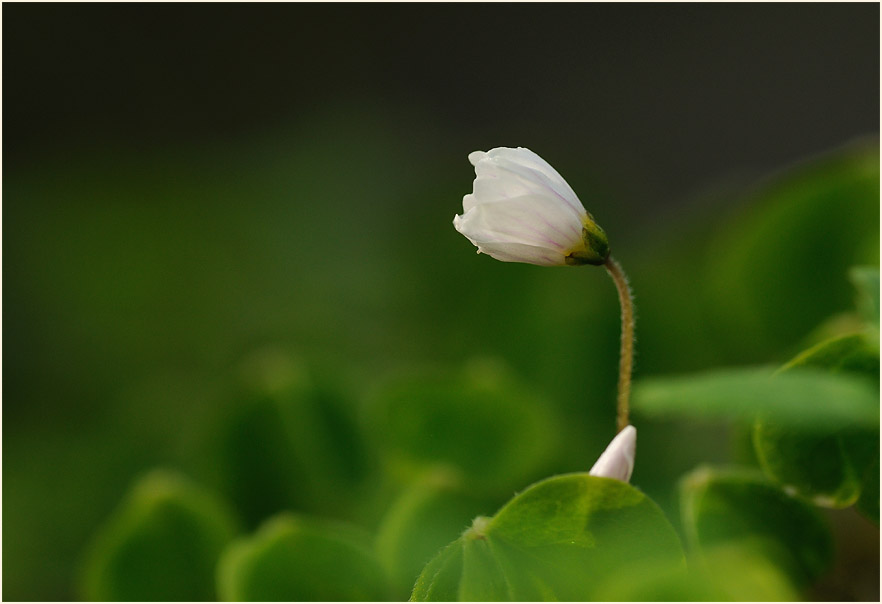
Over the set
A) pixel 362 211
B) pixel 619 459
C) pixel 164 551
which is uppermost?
pixel 619 459

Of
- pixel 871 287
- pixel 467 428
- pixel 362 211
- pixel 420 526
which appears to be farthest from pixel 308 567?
pixel 362 211

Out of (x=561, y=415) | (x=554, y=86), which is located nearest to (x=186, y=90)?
(x=554, y=86)

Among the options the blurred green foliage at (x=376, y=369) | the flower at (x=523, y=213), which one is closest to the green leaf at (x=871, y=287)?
the blurred green foliage at (x=376, y=369)

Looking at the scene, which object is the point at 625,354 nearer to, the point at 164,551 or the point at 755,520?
the point at 755,520

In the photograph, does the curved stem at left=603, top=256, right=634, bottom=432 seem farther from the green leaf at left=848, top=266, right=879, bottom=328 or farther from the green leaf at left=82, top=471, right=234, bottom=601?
the green leaf at left=82, top=471, right=234, bottom=601

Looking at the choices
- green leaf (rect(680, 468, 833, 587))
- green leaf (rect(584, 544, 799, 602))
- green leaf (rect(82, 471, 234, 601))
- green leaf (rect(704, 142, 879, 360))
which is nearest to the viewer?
green leaf (rect(584, 544, 799, 602))

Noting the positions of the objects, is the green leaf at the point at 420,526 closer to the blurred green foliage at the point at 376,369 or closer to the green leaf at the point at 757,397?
the blurred green foliage at the point at 376,369

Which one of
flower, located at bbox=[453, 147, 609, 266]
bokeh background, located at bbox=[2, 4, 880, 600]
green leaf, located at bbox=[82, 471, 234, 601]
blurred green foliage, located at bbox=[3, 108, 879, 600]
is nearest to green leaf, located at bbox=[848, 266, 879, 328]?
blurred green foliage, located at bbox=[3, 108, 879, 600]
